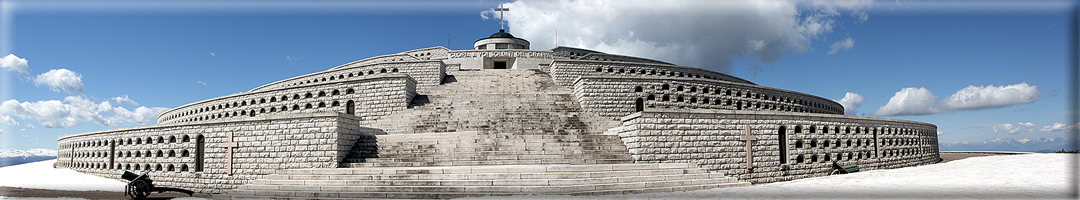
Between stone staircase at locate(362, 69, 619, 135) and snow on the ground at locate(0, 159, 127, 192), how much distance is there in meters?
8.06

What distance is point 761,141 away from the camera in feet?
48.5

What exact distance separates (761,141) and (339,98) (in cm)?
1517

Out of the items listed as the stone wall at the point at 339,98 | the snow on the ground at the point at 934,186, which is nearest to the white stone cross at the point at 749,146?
the snow on the ground at the point at 934,186

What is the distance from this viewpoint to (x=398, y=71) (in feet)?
82.7

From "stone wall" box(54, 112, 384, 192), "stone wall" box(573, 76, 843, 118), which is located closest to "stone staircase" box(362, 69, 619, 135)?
"stone wall" box(573, 76, 843, 118)

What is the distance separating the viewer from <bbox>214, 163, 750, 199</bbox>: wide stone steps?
36.2ft

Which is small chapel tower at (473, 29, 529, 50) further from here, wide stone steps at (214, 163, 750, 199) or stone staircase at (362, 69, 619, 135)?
wide stone steps at (214, 163, 750, 199)

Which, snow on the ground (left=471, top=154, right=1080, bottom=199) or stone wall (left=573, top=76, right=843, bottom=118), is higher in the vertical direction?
stone wall (left=573, top=76, right=843, bottom=118)

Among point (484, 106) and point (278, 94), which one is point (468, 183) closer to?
point (484, 106)

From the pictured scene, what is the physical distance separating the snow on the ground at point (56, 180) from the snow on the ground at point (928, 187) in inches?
556

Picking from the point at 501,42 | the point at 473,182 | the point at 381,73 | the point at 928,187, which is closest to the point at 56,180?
the point at 381,73

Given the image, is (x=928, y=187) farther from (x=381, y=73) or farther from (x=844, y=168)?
(x=381, y=73)

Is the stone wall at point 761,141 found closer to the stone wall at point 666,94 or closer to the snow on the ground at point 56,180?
the stone wall at point 666,94

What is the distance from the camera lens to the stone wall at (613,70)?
81.2 ft
